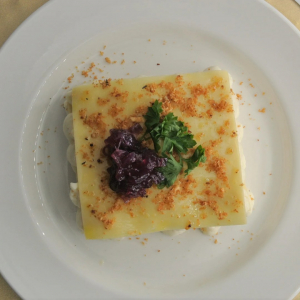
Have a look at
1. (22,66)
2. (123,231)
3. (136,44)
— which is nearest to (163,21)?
(136,44)

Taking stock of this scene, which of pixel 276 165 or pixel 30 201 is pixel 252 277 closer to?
pixel 276 165

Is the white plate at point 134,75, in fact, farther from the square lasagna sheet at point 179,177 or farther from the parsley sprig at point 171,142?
the parsley sprig at point 171,142

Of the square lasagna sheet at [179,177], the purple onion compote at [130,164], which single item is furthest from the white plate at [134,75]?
the purple onion compote at [130,164]

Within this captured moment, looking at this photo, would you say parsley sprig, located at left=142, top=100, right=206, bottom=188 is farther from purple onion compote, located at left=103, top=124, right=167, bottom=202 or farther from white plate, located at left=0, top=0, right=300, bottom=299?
white plate, located at left=0, top=0, right=300, bottom=299

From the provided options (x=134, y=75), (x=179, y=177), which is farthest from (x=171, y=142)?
(x=134, y=75)

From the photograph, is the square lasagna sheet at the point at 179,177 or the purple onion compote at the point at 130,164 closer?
the purple onion compote at the point at 130,164

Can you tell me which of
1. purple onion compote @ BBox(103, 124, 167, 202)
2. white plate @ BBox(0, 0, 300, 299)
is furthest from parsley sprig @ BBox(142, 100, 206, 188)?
white plate @ BBox(0, 0, 300, 299)
